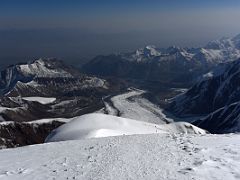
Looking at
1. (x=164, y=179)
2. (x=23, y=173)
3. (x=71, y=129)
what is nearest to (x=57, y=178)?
(x=23, y=173)

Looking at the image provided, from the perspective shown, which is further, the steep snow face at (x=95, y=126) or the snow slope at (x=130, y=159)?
the steep snow face at (x=95, y=126)

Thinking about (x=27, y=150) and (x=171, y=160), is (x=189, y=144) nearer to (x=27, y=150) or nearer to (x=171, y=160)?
(x=171, y=160)

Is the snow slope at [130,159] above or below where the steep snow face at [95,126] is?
above

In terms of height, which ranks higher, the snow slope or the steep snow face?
the snow slope

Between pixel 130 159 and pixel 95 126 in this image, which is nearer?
pixel 130 159

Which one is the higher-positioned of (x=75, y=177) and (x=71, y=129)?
(x=75, y=177)

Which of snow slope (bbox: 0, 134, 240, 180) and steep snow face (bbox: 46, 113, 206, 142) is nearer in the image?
snow slope (bbox: 0, 134, 240, 180)

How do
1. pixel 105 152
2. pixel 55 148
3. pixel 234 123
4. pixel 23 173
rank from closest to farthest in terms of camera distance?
1. pixel 23 173
2. pixel 105 152
3. pixel 55 148
4. pixel 234 123

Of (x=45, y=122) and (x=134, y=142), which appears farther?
(x=45, y=122)
